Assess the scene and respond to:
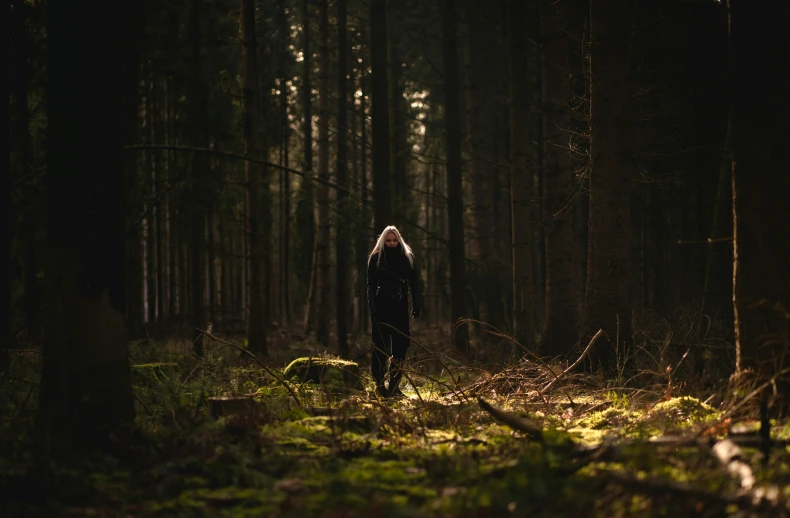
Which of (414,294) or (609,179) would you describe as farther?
(609,179)

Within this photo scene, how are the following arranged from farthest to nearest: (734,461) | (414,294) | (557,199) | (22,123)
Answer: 1. (557,199)
2. (22,123)
3. (414,294)
4. (734,461)

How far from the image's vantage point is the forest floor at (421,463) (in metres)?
4.03

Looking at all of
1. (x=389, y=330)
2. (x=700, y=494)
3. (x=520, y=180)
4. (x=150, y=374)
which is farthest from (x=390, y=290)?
(x=520, y=180)

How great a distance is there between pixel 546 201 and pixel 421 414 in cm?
831

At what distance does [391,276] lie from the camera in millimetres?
10266

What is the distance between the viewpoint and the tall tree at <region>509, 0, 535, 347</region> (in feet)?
52.2

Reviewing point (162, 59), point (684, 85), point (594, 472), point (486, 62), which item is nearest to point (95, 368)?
point (594, 472)

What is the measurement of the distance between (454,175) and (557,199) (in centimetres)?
291

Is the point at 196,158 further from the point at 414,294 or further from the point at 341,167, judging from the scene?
the point at 414,294

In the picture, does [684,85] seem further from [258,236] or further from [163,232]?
[163,232]

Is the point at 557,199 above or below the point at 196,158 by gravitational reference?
below

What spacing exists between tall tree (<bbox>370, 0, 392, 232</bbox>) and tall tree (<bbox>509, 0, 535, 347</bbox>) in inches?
108

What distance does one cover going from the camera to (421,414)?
7301 mm

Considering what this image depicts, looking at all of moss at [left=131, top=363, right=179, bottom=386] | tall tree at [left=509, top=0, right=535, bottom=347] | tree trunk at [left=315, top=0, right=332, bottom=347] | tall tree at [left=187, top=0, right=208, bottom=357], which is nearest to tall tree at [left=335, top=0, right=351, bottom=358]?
tree trunk at [left=315, top=0, right=332, bottom=347]
